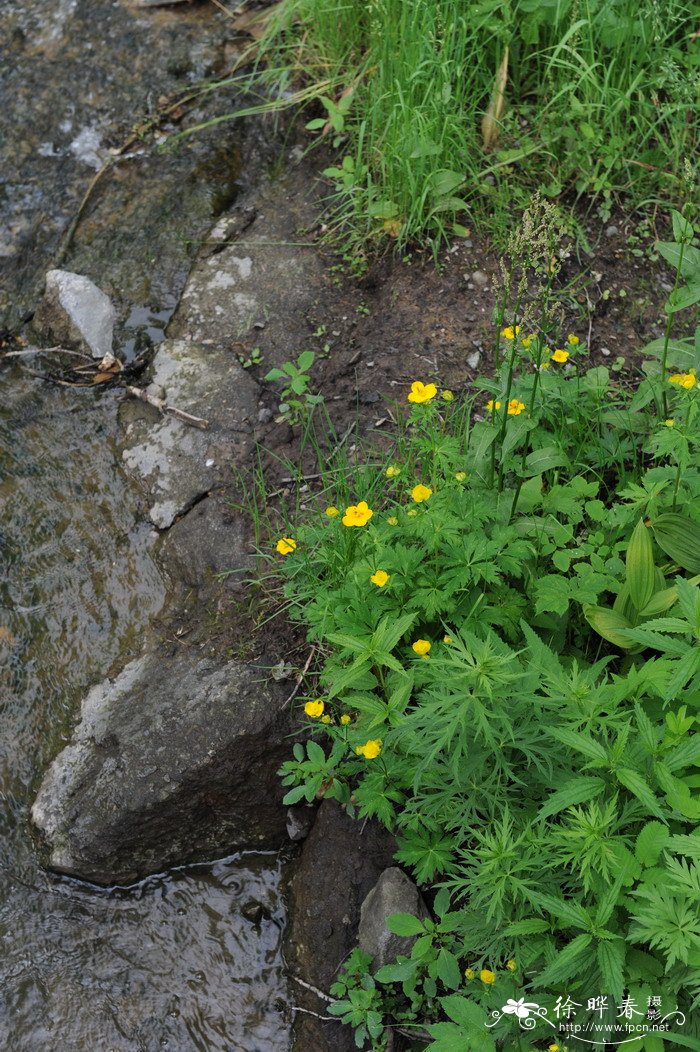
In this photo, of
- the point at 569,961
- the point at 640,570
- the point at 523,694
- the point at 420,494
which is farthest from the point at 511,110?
the point at 569,961

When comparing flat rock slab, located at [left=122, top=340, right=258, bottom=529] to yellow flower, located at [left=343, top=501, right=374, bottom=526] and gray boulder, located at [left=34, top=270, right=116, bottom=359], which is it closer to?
gray boulder, located at [left=34, top=270, right=116, bottom=359]

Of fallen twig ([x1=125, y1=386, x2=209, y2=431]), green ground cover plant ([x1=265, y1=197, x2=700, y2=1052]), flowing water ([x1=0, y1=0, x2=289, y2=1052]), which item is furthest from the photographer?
fallen twig ([x1=125, y1=386, x2=209, y2=431])

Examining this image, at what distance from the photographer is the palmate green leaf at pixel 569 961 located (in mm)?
1488

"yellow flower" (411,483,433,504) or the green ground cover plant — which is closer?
the green ground cover plant

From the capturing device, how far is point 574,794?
1.59 m

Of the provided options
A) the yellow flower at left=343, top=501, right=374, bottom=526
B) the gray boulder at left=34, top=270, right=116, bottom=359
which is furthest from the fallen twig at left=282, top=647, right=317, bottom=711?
the gray boulder at left=34, top=270, right=116, bottom=359

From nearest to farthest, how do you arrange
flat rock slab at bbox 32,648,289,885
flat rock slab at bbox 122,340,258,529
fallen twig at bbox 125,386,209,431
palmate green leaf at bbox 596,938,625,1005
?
palmate green leaf at bbox 596,938,625,1005 → flat rock slab at bbox 32,648,289,885 → flat rock slab at bbox 122,340,258,529 → fallen twig at bbox 125,386,209,431

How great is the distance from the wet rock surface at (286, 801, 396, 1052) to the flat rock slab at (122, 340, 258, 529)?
1176 mm

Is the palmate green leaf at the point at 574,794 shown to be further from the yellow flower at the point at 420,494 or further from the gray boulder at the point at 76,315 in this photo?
the gray boulder at the point at 76,315

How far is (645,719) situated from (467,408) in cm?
134

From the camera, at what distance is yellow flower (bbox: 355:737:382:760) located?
195 centimetres

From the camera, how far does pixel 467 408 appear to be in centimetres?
273

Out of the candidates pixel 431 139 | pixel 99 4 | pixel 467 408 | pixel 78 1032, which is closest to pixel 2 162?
pixel 99 4

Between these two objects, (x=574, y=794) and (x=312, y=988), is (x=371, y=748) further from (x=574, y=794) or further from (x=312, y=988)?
(x=312, y=988)
